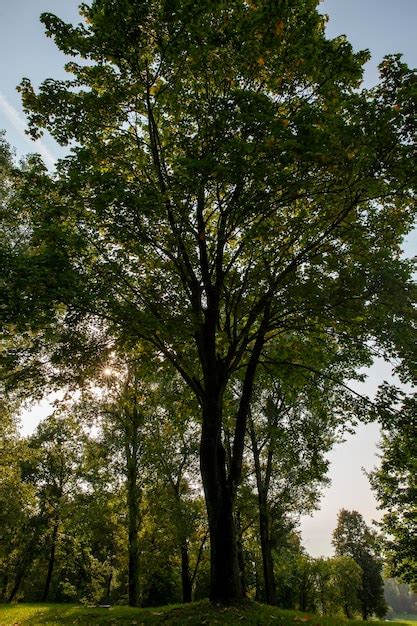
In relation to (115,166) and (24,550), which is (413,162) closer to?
(115,166)

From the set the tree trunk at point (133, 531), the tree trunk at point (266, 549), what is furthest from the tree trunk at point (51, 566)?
the tree trunk at point (266, 549)

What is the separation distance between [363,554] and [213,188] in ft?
221

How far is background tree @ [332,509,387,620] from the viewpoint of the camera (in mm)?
58806

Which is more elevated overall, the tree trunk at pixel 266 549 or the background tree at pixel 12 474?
the background tree at pixel 12 474

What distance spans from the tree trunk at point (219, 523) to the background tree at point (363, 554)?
52806mm

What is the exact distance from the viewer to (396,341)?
1171 centimetres

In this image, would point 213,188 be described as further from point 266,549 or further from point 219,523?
point 266,549

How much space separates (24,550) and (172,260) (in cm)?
4167

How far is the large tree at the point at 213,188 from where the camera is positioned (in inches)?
380

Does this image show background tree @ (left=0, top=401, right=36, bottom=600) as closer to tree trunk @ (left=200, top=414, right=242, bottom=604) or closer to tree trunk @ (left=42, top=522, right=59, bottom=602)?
tree trunk @ (left=42, top=522, right=59, bottom=602)

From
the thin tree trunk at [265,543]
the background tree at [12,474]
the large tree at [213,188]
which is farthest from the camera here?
the background tree at [12,474]

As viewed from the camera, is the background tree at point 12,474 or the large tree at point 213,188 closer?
the large tree at point 213,188

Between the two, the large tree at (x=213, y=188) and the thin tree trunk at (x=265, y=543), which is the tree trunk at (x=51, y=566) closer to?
the thin tree trunk at (x=265, y=543)

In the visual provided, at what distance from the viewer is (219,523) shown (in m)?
12.4
